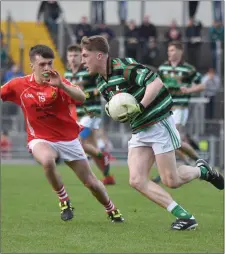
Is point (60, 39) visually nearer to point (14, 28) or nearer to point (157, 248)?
point (14, 28)

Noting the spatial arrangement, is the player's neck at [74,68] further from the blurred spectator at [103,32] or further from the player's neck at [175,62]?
the blurred spectator at [103,32]

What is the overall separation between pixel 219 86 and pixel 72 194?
1341cm

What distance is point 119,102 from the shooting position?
897 centimetres

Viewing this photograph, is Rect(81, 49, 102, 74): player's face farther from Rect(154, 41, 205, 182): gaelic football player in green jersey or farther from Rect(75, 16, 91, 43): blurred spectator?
Rect(75, 16, 91, 43): blurred spectator

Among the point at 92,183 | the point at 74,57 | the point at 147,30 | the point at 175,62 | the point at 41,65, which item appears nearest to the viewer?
the point at 92,183

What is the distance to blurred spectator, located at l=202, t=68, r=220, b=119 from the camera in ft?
82.3

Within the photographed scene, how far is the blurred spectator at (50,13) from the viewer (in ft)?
Result: 98.0

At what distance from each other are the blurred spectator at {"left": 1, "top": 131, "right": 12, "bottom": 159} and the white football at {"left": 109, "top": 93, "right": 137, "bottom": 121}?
16.3 metres

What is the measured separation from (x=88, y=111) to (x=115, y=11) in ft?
53.3

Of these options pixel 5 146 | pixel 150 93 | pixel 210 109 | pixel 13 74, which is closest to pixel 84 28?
pixel 13 74

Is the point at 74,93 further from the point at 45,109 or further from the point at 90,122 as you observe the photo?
the point at 90,122

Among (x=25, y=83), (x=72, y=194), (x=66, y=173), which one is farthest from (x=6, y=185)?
(x=25, y=83)

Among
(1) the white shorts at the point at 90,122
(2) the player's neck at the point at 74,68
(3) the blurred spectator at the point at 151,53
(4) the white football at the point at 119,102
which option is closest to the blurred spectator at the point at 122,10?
(3) the blurred spectator at the point at 151,53

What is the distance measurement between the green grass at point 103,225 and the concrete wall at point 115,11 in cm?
1645
